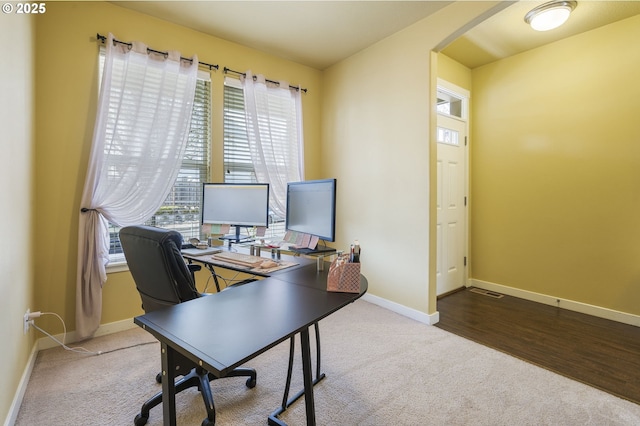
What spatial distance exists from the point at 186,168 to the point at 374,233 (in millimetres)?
2105

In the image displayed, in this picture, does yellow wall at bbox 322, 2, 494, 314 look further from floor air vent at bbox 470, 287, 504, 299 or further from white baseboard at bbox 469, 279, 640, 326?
white baseboard at bbox 469, 279, 640, 326

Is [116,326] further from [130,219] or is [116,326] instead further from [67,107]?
[67,107]

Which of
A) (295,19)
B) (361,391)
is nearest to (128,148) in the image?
(295,19)

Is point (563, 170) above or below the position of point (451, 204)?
above

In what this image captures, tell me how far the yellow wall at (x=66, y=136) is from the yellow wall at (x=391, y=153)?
2216 mm

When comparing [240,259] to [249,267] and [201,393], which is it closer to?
[249,267]

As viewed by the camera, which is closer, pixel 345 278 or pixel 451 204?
pixel 345 278

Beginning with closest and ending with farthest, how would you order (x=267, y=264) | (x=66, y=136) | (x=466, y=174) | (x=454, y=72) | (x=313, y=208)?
(x=267, y=264)
(x=313, y=208)
(x=66, y=136)
(x=454, y=72)
(x=466, y=174)

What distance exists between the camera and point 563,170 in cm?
317

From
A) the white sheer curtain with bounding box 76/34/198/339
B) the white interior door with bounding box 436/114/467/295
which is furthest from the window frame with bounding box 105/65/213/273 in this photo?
the white interior door with bounding box 436/114/467/295

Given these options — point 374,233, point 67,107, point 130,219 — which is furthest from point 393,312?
point 67,107

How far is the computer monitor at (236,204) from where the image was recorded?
8.67 ft

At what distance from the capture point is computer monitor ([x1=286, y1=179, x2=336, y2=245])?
1834mm

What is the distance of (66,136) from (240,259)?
69.8 inches
